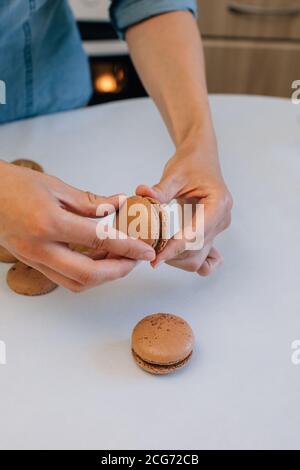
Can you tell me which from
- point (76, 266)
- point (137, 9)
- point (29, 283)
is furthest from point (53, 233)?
point (137, 9)

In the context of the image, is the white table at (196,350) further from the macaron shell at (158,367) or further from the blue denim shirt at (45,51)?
the blue denim shirt at (45,51)

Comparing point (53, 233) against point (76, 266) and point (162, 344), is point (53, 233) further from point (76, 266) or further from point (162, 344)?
point (162, 344)

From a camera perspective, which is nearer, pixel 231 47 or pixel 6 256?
pixel 6 256

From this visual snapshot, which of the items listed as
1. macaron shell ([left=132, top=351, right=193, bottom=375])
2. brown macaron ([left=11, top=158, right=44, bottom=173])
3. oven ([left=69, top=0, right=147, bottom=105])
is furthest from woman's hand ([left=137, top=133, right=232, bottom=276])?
oven ([left=69, top=0, right=147, bottom=105])

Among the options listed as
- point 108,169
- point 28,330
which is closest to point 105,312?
point 28,330

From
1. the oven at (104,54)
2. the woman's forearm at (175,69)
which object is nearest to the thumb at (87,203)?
the woman's forearm at (175,69)

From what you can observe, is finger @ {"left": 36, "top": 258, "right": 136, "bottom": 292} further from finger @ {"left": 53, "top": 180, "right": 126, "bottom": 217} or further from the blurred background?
the blurred background

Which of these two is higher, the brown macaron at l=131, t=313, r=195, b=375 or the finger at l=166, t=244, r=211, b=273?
the finger at l=166, t=244, r=211, b=273
